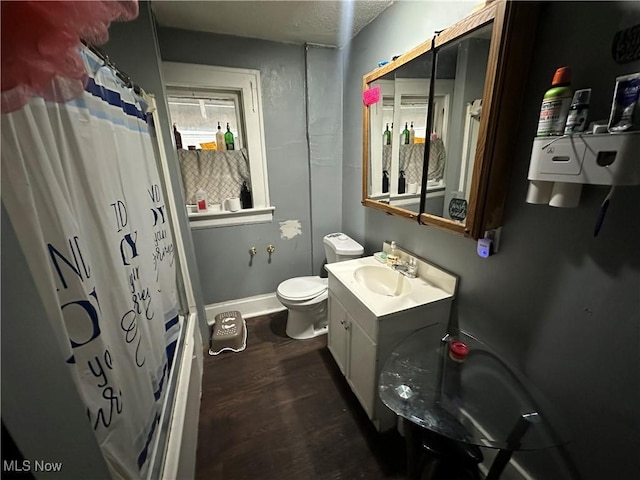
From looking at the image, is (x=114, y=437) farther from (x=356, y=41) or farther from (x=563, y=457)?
(x=356, y=41)

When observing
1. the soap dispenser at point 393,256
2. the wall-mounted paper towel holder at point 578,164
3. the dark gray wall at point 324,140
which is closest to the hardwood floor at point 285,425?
the soap dispenser at point 393,256

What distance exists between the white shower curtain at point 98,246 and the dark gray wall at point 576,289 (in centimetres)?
139

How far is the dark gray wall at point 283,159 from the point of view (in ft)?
6.13

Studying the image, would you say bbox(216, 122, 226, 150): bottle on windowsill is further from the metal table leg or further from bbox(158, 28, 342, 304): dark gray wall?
the metal table leg

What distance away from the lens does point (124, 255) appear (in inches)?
33.8

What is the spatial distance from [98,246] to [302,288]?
149 centimetres

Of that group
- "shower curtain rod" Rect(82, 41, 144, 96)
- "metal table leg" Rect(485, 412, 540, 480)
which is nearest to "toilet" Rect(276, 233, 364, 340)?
"metal table leg" Rect(485, 412, 540, 480)

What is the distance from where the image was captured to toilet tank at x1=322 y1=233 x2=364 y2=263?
6.72 ft

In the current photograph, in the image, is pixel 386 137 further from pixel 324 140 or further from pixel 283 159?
pixel 283 159

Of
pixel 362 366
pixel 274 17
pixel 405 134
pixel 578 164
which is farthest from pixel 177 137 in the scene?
pixel 578 164

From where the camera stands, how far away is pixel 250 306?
243cm

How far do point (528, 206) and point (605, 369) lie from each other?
565mm

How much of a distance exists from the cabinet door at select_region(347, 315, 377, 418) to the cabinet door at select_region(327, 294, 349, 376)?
59 mm

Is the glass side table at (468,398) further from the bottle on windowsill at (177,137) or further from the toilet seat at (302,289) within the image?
the bottle on windowsill at (177,137)
